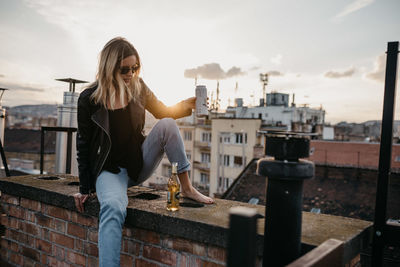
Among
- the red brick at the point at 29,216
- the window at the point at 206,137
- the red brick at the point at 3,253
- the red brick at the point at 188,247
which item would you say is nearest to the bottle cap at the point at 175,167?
the red brick at the point at 188,247

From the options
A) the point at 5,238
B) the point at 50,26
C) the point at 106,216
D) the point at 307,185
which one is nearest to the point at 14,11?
the point at 50,26

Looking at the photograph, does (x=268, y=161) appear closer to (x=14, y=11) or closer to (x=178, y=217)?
(x=178, y=217)

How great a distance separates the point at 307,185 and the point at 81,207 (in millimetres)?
15882

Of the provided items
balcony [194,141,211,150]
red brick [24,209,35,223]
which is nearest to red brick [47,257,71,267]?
red brick [24,209,35,223]

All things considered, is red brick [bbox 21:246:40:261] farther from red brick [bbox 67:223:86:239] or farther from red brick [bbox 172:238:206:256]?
red brick [bbox 172:238:206:256]

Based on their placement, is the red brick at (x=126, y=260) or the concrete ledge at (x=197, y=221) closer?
the concrete ledge at (x=197, y=221)

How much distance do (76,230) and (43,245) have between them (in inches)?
16.3

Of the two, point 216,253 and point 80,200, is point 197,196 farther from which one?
point 80,200

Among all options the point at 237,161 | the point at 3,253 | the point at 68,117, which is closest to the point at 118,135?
the point at 3,253

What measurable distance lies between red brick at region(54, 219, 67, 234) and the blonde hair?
2.97 ft

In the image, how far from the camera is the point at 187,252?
178cm

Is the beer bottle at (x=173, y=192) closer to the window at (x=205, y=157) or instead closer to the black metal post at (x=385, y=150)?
the black metal post at (x=385, y=150)

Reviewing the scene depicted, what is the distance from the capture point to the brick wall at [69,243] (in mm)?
1794

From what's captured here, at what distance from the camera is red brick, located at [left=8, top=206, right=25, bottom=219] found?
2596 mm
